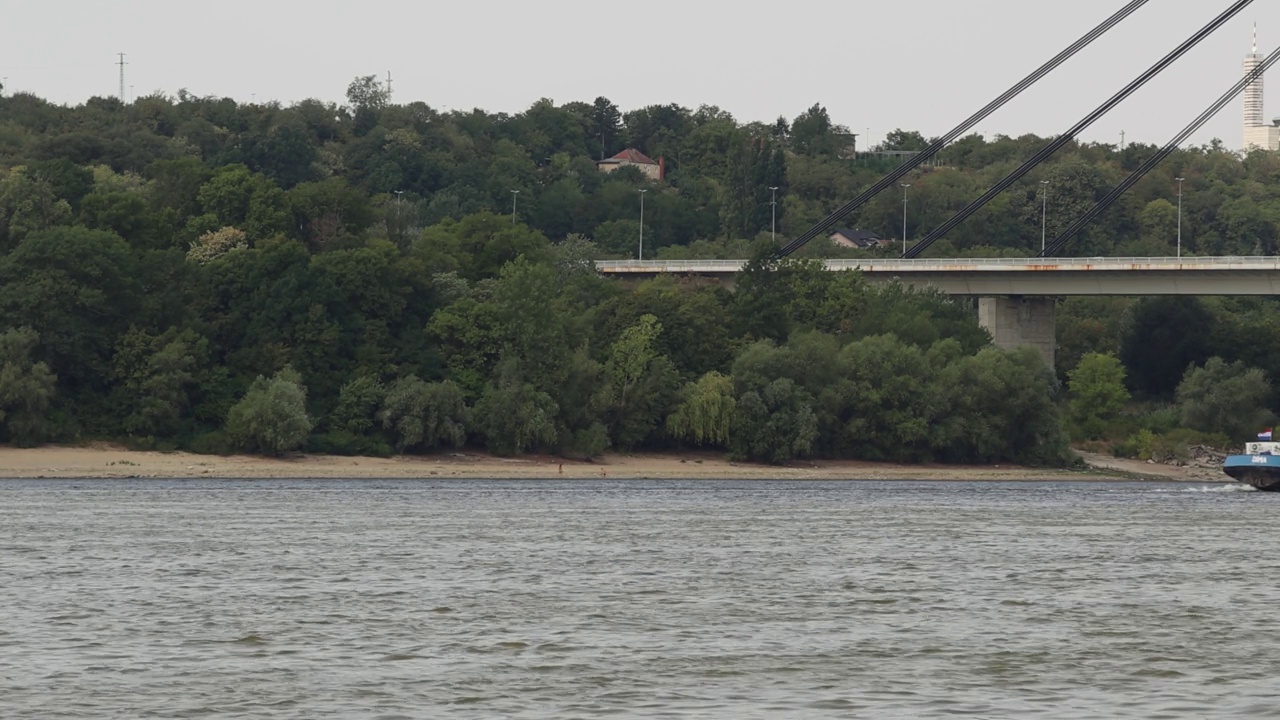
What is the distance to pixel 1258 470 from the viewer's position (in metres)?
103

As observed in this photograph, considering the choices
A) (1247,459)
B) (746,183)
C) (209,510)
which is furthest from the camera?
(746,183)

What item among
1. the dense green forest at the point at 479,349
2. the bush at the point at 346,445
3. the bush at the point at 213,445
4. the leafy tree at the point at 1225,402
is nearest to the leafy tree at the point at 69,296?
the dense green forest at the point at 479,349

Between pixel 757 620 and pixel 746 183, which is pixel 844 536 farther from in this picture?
pixel 746 183

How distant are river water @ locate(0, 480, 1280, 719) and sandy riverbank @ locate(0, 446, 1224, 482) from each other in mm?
21493

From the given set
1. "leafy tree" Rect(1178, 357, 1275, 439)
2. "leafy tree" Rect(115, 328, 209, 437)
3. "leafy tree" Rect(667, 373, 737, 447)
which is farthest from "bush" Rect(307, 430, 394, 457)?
"leafy tree" Rect(1178, 357, 1275, 439)

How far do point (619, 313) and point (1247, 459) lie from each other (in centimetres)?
3555

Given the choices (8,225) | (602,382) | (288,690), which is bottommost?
(288,690)

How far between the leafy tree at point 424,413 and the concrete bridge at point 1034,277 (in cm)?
2983

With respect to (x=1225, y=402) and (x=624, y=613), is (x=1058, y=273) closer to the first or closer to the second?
(x=1225, y=402)

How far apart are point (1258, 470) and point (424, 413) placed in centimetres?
4300

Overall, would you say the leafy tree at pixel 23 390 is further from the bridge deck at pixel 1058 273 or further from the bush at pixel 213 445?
the bridge deck at pixel 1058 273

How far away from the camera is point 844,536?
6419 cm

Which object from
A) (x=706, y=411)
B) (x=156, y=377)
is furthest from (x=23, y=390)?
(x=706, y=411)

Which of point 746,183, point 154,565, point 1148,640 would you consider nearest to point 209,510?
point 154,565
